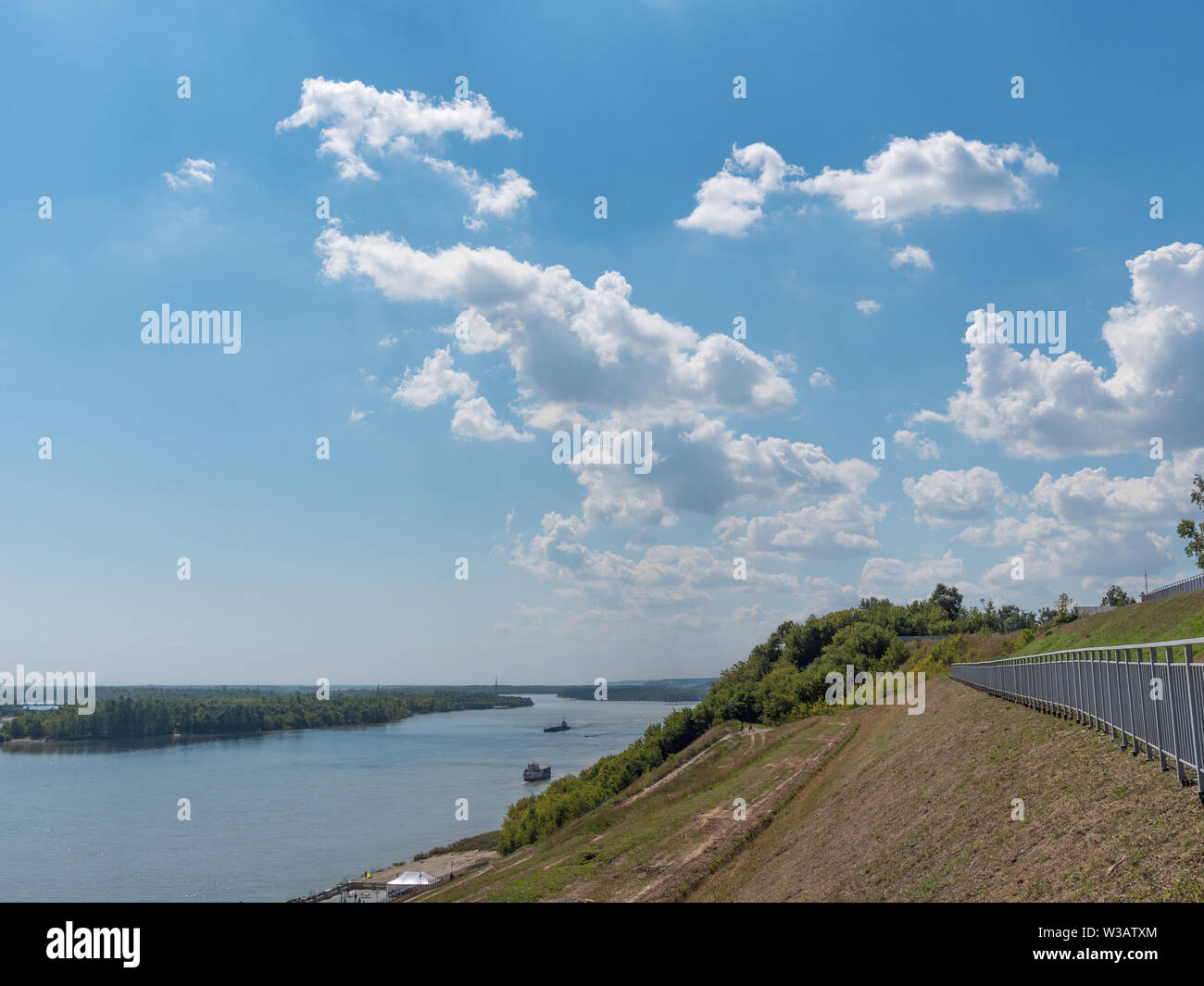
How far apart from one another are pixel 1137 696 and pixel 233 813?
89291mm

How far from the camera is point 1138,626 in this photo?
45156mm

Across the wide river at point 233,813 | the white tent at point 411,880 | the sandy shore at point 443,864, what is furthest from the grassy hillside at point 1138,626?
the wide river at point 233,813

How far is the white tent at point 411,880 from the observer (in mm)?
50219

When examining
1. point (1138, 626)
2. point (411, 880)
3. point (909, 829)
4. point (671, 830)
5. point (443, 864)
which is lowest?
point (443, 864)

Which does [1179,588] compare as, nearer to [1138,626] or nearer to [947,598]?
[1138,626]

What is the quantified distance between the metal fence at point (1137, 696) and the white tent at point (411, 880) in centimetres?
3982

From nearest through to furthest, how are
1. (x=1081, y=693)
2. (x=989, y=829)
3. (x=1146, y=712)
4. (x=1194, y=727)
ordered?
(x=1194, y=727) < (x=1146, y=712) < (x=989, y=829) < (x=1081, y=693)

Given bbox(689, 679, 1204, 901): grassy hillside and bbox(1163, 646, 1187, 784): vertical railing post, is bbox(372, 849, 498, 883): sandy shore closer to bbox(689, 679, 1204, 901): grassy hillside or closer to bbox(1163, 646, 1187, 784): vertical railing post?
bbox(689, 679, 1204, 901): grassy hillside

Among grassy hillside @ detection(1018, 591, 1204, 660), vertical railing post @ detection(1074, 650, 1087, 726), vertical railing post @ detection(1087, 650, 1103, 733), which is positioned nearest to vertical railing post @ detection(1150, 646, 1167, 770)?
vertical railing post @ detection(1087, 650, 1103, 733)

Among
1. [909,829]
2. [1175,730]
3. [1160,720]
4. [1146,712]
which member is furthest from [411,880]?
[1175,730]

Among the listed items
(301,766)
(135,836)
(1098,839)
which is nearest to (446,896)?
(1098,839)

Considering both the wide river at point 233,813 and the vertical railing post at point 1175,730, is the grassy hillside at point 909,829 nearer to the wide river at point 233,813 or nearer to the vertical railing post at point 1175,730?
the vertical railing post at point 1175,730

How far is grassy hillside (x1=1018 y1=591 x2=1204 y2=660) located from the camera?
123 ft
